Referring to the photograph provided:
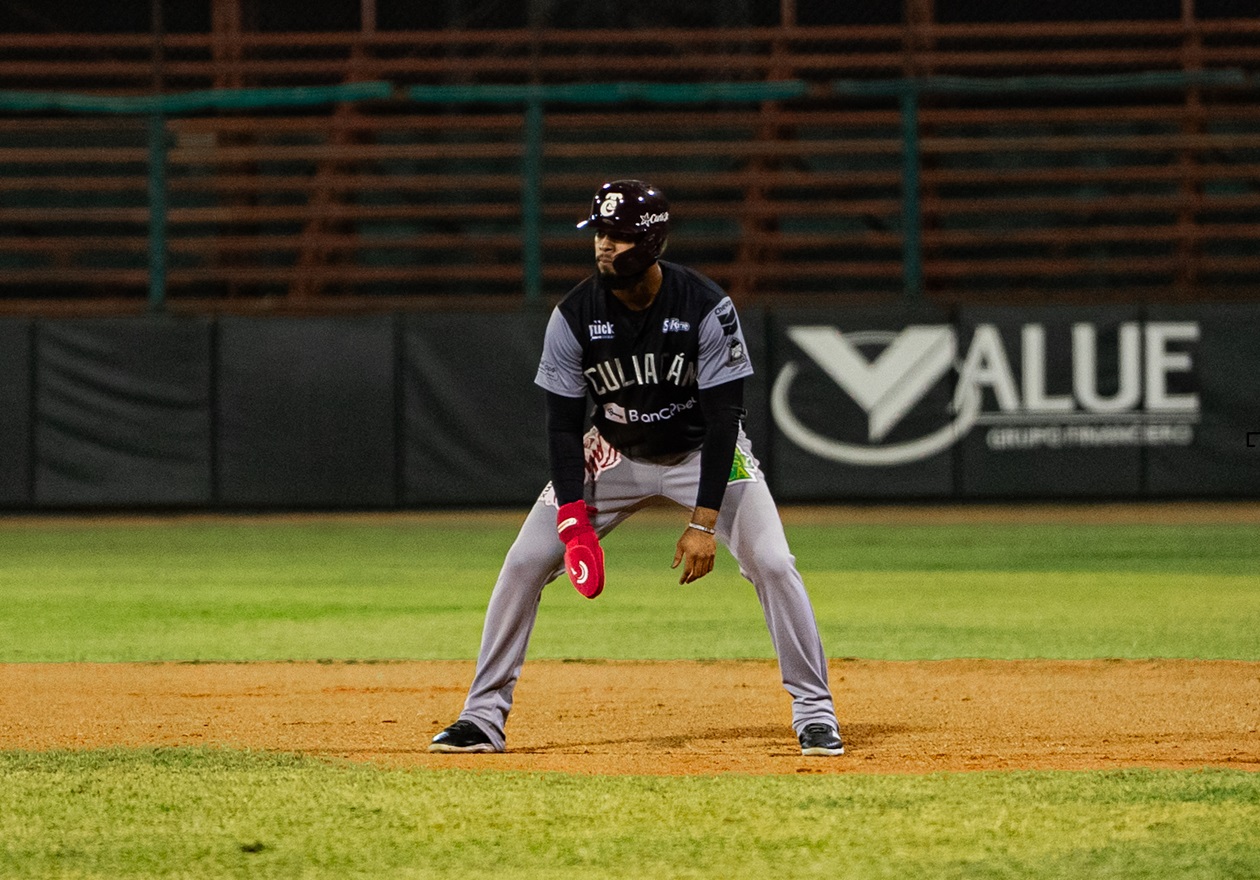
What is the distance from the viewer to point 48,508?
50.1ft

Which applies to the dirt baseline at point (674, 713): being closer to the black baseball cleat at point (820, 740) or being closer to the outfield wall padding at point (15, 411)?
the black baseball cleat at point (820, 740)

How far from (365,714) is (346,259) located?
1199 cm

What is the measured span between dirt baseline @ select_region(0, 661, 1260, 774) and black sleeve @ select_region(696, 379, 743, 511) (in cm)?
78

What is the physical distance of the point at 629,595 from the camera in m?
10.4

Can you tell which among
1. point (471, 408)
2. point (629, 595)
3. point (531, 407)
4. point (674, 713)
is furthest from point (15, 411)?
point (674, 713)

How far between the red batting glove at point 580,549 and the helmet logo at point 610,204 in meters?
0.85

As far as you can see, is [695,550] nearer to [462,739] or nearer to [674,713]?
[462,739]

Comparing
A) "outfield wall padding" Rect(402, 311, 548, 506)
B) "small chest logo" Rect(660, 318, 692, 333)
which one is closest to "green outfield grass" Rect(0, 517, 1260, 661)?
"outfield wall padding" Rect(402, 311, 548, 506)

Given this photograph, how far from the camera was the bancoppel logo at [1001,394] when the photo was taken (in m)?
15.2

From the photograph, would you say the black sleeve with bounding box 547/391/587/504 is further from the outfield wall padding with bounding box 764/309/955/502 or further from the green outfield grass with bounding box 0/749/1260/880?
the outfield wall padding with bounding box 764/309/955/502

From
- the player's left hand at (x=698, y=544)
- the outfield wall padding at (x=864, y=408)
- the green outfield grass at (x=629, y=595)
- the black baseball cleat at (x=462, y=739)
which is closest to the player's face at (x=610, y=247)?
the player's left hand at (x=698, y=544)

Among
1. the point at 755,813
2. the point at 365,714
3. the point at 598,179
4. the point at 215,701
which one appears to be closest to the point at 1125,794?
the point at 755,813

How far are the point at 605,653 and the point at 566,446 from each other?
3.17 metres

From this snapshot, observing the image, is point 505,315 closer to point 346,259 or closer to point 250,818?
point 346,259
